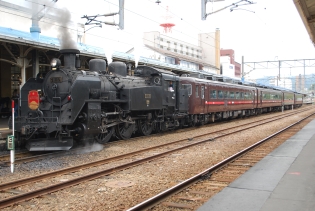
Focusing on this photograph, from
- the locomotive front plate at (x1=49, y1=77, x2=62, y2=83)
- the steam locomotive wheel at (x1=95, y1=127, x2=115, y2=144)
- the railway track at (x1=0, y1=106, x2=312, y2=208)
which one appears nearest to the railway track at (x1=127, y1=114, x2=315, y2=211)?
the railway track at (x1=0, y1=106, x2=312, y2=208)

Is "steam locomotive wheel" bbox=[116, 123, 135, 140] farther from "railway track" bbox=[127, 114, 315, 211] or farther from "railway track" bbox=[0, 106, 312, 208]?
"railway track" bbox=[127, 114, 315, 211]

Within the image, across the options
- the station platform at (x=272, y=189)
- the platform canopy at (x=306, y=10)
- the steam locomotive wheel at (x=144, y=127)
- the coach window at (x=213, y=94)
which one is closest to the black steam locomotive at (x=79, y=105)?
the steam locomotive wheel at (x=144, y=127)

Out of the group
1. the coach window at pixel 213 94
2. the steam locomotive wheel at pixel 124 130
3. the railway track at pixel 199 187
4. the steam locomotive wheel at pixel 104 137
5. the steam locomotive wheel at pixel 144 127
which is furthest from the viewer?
the coach window at pixel 213 94

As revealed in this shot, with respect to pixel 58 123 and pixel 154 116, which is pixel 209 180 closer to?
pixel 58 123

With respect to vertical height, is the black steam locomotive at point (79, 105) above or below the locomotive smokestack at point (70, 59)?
below

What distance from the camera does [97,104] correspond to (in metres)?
11.0

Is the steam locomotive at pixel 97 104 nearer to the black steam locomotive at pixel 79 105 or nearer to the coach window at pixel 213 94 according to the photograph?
the black steam locomotive at pixel 79 105

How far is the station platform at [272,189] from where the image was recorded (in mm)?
4934

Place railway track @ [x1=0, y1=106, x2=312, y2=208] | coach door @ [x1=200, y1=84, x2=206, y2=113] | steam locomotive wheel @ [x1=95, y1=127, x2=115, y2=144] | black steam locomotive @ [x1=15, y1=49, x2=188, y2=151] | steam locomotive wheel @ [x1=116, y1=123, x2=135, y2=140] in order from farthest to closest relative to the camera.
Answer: coach door @ [x1=200, y1=84, x2=206, y2=113] → steam locomotive wheel @ [x1=116, y1=123, x2=135, y2=140] → steam locomotive wheel @ [x1=95, y1=127, x2=115, y2=144] → black steam locomotive @ [x1=15, y1=49, x2=188, y2=151] → railway track @ [x1=0, y1=106, x2=312, y2=208]

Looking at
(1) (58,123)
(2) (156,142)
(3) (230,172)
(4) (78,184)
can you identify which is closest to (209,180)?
(3) (230,172)

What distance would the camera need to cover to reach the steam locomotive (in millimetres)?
10250

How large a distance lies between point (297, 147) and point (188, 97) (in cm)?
847

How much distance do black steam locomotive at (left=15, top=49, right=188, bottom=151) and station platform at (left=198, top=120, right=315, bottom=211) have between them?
5.70m

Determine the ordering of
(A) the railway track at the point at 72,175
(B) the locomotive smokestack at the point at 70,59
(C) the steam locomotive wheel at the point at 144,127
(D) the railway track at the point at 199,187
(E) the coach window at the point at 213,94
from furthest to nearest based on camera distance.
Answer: (E) the coach window at the point at 213,94, (C) the steam locomotive wheel at the point at 144,127, (B) the locomotive smokestack at the point at 70,59, (A) the railway track at the point at 72,175, (D) the railway track at the point at 199,187
